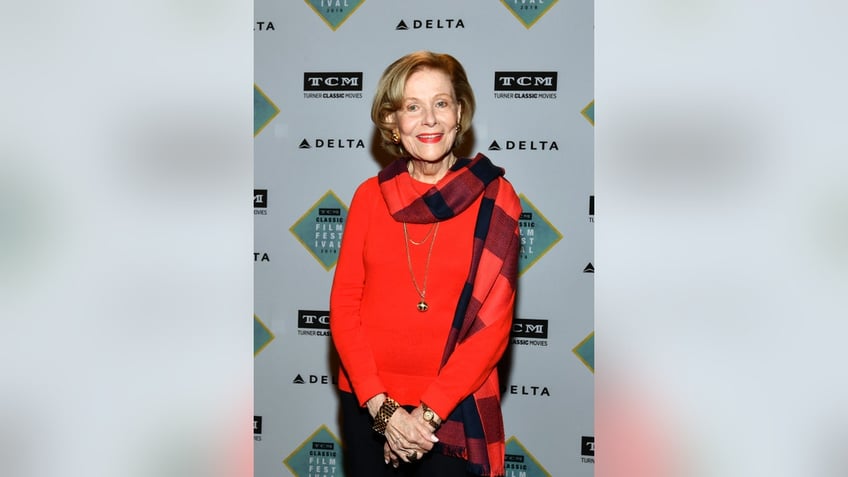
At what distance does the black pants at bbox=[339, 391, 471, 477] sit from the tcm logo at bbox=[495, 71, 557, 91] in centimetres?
123

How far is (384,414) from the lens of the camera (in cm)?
142

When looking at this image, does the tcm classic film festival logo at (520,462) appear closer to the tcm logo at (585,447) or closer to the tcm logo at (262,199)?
the tcm logo at (585,447)

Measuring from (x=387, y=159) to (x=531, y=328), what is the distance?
77cm

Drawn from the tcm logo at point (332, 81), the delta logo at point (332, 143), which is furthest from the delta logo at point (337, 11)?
the delta logo at point (332, 143)

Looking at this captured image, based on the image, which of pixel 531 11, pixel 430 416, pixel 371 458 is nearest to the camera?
pixel 430 416

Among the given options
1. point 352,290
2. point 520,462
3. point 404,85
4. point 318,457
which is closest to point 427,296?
point 352,290

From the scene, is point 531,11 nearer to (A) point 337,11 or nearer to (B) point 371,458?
(A) point 337,11

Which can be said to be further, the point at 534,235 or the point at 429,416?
the point at 534,235

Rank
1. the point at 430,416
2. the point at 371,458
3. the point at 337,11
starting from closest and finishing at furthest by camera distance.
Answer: the point at 430,416 < the point at 371,458 < the point at 337,11

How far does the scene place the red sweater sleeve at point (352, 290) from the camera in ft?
4.83

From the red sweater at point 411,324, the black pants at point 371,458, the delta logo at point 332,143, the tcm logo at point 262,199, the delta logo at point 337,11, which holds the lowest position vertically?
the black pants at point 371,458

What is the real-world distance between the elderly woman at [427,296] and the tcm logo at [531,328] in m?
0.87

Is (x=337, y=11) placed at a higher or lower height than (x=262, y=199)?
higher

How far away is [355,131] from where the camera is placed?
237cm
